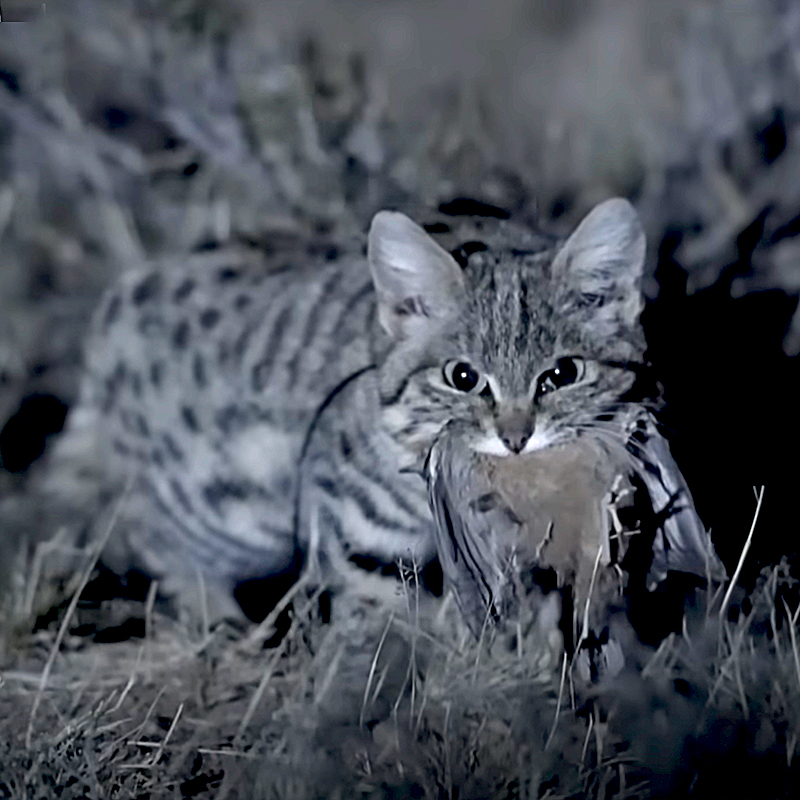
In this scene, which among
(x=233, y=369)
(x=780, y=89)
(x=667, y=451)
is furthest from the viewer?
(x=780, y=89)

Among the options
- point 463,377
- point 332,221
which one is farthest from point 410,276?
point 332,221

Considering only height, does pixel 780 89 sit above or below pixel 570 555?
above

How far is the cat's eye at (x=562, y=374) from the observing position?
9.78ft

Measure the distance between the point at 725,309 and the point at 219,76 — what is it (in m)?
1.69

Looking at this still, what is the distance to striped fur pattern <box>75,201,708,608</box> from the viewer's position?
118 inches

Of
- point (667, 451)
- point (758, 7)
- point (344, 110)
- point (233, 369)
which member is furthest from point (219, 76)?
point (667, 451)

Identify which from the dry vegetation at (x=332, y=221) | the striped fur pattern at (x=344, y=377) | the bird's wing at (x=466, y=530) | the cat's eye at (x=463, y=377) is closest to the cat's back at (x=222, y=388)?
the striped fur pattern at (x=344, y=377)

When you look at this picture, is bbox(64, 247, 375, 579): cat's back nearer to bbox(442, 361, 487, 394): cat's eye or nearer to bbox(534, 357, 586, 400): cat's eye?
bbox(442, 361, 487, 394): cat's eye

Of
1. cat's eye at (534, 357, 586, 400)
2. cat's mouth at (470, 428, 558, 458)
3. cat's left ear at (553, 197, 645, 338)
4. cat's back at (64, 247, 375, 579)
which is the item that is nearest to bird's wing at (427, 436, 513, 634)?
cat's mouth at (470, 428, 558, 458)

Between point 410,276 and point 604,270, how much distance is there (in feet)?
1.24

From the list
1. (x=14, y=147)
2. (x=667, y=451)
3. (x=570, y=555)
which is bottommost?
(x=570, y=555)

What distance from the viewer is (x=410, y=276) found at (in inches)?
123

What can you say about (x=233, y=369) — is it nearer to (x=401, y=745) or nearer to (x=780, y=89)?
(x=401, y=745)

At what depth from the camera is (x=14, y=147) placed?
4.55 metres
